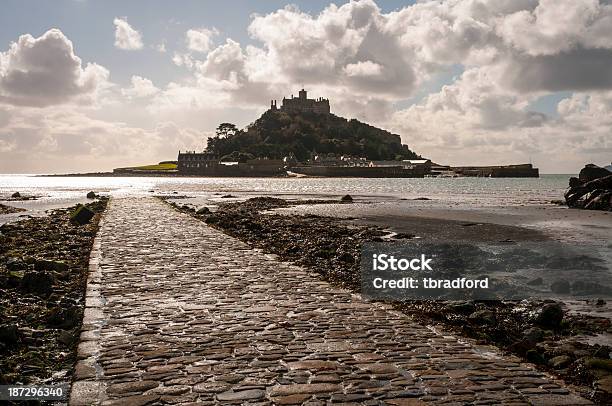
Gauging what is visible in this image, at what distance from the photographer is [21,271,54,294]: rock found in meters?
10.4

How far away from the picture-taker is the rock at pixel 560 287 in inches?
489

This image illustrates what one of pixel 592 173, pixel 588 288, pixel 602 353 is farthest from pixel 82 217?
pixel 592 173

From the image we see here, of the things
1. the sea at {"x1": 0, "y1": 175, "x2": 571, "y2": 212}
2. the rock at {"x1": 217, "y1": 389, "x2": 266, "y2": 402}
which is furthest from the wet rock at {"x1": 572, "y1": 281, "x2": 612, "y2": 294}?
the sea at {"x1": 0, "y1": 175, "x2": 571, "y2": 212}

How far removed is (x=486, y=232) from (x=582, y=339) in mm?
17496

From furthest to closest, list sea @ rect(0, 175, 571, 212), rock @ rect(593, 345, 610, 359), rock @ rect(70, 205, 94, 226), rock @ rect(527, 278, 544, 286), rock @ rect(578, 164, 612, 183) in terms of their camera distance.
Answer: sea @ rect(0, 175, 571, 212) → rock @ rect(578, 164, 612, 183) → rock @ rect(70, 205, 94, 226) → rock @ rect(527, 278, 544, 286) → rock @ rect(593, 345, 610, 359)

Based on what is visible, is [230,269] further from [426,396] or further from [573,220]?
[573,220]

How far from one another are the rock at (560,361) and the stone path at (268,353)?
63 cm

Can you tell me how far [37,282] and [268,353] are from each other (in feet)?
20.5

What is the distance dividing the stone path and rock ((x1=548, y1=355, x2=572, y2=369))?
63 cm

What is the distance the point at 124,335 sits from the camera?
22.8ft

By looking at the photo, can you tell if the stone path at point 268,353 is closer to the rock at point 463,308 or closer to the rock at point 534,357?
the rock at point 534,357

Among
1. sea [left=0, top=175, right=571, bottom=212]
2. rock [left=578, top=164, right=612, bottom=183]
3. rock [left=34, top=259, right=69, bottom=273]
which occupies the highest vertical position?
rock [left=578, top=164, right=612, bottom=183]

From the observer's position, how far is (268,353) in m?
6.36

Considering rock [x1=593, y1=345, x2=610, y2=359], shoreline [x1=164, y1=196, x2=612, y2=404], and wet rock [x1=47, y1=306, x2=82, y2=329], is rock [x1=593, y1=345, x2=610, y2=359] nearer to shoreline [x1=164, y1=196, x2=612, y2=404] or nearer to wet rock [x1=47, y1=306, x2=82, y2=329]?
shoreline [x1=164, y1=196, x2=612, y2=404]
